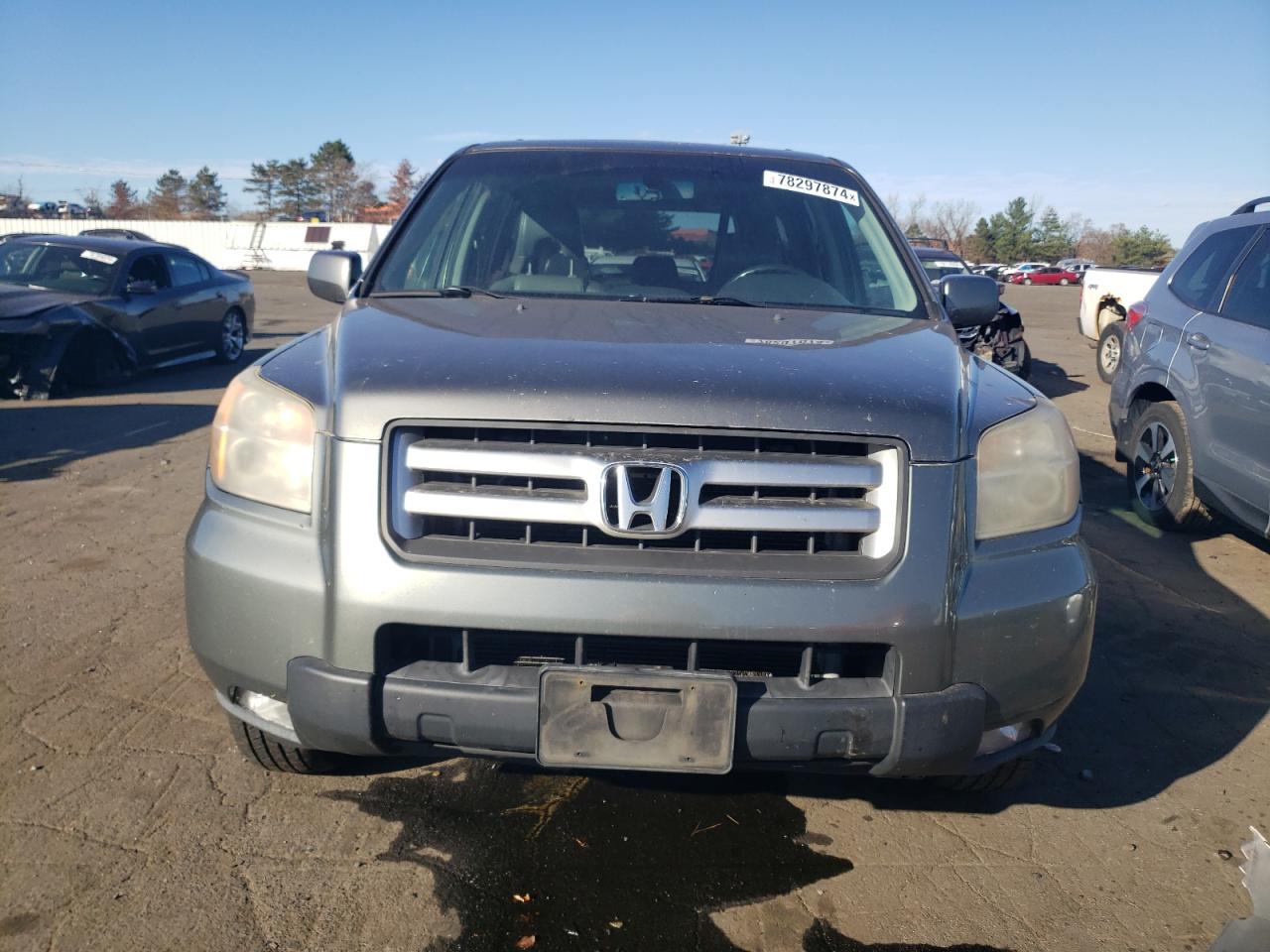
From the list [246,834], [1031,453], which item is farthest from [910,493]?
[246,834]

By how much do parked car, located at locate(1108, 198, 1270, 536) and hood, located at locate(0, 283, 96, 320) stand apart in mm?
9404

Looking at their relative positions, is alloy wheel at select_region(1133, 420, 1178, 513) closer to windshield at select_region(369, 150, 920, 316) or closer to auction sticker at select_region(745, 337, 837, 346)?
windshield at select_region(369, 150, 920, 316)

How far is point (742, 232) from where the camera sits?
3.69 meters

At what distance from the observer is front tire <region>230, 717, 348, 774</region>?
285 cm

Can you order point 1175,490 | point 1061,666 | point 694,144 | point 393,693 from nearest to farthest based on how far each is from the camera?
point 393,693
point 1061,666
point 694,144
point 1175,490

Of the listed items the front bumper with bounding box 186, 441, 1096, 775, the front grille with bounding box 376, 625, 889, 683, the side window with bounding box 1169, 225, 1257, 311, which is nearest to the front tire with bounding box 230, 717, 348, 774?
the front bumper with bounding box 186, 441, 1096, 775

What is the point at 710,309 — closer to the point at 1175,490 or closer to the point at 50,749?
the point at 50,749

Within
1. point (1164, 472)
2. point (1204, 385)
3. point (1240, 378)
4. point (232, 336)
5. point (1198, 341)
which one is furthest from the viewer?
point (232, 336)

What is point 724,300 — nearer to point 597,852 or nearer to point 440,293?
point 440,293

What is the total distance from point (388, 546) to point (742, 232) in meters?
1.98

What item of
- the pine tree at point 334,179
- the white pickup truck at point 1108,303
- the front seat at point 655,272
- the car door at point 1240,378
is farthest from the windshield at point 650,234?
the pine tree at point 334,179

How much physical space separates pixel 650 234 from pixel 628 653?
181cm

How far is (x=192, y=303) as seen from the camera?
459 inches

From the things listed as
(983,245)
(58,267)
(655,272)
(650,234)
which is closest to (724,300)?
(655,272)
